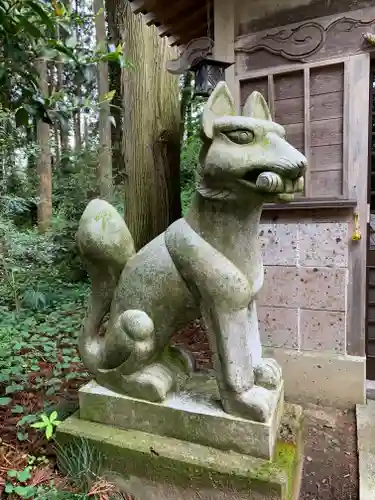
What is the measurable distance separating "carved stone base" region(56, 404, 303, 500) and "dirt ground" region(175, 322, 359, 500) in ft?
1.86

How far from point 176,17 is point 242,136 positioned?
8.95 feet

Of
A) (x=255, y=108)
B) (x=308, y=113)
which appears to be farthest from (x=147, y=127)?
(x=255, y=108)

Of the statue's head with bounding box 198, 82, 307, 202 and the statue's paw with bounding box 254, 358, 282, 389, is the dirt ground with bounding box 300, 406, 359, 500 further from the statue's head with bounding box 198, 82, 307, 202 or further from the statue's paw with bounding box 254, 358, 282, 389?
the statue's head with bounding box 198, 82, 307, 202

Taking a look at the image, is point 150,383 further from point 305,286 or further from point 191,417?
point 305,286

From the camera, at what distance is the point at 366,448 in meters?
2.41

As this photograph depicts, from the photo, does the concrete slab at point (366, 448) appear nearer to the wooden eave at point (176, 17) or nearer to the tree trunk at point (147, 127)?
the tree trunk at point (147, 127)

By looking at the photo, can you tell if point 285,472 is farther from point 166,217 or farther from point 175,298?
point 166,217

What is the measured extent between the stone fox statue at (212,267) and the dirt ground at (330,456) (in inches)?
30.4

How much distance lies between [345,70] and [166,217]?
211 cm

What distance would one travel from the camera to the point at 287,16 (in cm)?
298

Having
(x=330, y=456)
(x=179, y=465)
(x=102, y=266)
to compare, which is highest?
(x=102, y=266)

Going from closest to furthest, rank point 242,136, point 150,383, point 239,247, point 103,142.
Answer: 1. point 242,136
2. point 239,247
3. point 150,383
4. point 103,142

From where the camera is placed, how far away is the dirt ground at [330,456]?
6.92ft

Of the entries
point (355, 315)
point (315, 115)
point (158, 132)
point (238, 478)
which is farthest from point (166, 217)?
point (238, 478)
